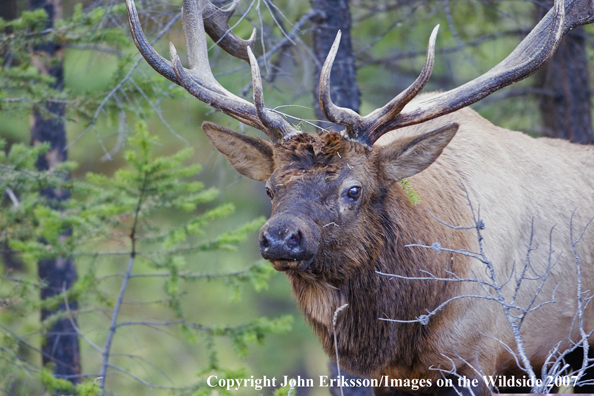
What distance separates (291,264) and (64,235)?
3797 millimetres

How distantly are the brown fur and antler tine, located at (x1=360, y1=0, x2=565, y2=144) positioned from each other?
0.16 m

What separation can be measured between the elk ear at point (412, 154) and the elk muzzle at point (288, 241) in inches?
31.3

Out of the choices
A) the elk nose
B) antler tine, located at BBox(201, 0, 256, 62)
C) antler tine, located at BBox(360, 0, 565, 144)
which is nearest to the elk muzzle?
the elk nose

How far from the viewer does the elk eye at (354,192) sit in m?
3.88

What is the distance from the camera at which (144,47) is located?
14.1ft

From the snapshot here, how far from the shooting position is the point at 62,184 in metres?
5.51

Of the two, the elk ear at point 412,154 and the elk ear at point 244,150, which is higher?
the elk ear at point 244,150

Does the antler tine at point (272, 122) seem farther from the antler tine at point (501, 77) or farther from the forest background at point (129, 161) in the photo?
the antler tine at point (501, 77)

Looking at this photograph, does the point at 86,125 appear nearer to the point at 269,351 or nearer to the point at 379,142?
the point at 379,142

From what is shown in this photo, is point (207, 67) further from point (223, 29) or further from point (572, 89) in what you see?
point (572, 89)

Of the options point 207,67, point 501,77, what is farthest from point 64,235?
point 501,77

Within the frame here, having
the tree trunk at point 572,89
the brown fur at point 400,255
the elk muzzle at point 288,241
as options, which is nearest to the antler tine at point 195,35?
the brown fur at point 400,255

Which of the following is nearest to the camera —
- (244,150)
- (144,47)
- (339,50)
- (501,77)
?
(501,77)

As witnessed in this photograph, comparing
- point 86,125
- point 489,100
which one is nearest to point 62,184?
point 86,125
